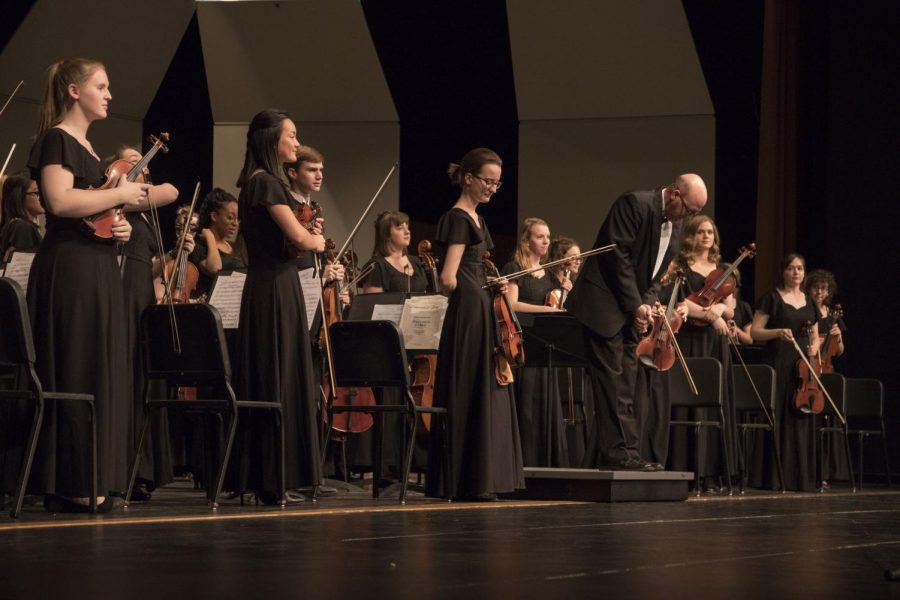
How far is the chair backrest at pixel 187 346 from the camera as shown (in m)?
4.80

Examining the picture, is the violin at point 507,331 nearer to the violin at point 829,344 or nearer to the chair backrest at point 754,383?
the chair backrest at point 754,383

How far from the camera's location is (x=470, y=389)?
5.63 m

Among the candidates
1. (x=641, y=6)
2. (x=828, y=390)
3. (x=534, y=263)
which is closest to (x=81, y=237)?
(x=534, y=263)

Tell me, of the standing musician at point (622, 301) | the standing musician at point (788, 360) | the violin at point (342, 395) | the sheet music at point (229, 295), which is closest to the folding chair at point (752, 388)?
the standing musician at point (788, 360)

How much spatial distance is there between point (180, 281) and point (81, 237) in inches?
71.1

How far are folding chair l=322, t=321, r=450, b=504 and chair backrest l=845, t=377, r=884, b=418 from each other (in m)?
4.53

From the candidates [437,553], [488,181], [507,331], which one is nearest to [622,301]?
[507,331]

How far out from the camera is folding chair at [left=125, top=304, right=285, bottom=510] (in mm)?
4766

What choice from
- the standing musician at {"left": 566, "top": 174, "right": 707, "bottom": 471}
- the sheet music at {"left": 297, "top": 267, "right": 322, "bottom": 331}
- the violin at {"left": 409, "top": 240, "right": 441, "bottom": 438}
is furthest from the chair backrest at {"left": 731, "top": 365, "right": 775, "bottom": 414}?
the sheet music at {"left": 297, "top": 267, "right": 322, "bottom": 331}

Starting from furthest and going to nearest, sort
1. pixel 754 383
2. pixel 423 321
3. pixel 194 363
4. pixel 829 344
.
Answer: pixel 829 344 → pixel 754 383 → pixel 423 321 → pixel 194 363

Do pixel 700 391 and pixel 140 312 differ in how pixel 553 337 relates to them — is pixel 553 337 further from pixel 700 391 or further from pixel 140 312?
pixel 140 312

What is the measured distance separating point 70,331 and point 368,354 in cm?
153

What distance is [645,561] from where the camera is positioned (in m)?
3.08

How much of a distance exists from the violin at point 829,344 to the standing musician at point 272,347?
16.1 feet
